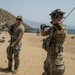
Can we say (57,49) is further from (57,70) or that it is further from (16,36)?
(16,36)

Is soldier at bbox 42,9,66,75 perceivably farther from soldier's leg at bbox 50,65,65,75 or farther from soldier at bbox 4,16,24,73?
soldier at bbox 4,16,24,73

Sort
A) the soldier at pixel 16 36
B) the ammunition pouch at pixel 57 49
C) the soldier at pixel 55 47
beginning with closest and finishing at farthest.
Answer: the soldier at pixel 55 47, the ammunition pouch at pixel 57 49, the soldier at pixel 16 36

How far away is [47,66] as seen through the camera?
21.0ft

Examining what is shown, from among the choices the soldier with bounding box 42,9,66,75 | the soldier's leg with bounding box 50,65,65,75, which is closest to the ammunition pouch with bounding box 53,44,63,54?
the soldier with bounding box 42,9,66,75

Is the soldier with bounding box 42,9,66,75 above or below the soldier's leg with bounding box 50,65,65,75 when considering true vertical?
above

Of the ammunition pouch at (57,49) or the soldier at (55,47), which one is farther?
the ammunition pouch at (57,49)

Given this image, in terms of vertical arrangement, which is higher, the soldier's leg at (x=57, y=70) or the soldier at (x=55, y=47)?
the soldier at (x=55, y=47)

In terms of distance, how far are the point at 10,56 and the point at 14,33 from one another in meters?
0.89

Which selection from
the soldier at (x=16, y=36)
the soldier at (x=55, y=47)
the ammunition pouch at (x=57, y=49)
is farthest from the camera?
the soldier at (x=16, y=36)

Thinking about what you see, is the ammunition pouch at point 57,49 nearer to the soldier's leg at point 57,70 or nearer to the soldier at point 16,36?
the soldier's leg at point 57,70

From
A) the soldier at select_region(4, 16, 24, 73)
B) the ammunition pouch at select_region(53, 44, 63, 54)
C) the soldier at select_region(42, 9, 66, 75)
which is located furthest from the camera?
the soldier at select_region(4, 16, 24, 73)

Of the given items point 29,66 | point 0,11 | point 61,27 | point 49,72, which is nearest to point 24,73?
point 29,66

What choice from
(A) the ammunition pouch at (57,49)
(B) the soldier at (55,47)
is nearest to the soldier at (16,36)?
(B) the soldier at (55,47)

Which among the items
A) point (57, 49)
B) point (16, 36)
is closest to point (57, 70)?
point (57, 49)
